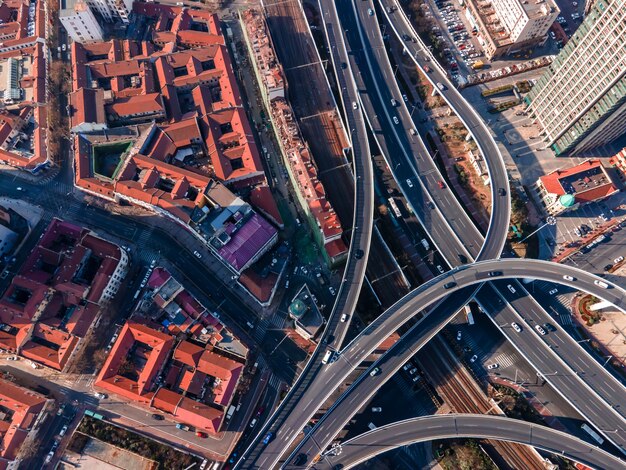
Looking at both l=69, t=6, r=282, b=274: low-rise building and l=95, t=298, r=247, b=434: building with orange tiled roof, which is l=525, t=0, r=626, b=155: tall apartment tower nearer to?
l=69, t=6, r=282, b=274: low-rise building

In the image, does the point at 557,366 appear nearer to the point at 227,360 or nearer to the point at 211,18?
the point at 227,360

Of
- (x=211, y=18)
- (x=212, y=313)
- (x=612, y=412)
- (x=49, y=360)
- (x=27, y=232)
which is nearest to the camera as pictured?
(x=612, y=412)

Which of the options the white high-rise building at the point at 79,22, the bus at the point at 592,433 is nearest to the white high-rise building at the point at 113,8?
the white high-rise building at the point at 79,22

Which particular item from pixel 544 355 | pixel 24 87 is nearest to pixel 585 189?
pixel 544 355

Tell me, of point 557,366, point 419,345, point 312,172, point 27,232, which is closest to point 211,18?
point 312,172

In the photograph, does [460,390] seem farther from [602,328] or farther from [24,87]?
[24,87]

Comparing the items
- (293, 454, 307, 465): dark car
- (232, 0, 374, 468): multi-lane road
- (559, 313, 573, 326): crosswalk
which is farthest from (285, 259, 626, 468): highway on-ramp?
(559, 313, 573, 326): crosswalk

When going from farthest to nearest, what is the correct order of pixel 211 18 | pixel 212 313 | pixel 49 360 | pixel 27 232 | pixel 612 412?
pixel 211 18 < pixel 27 232 < pixel 212 313 < pixel 49 360 < pixel 612 412
